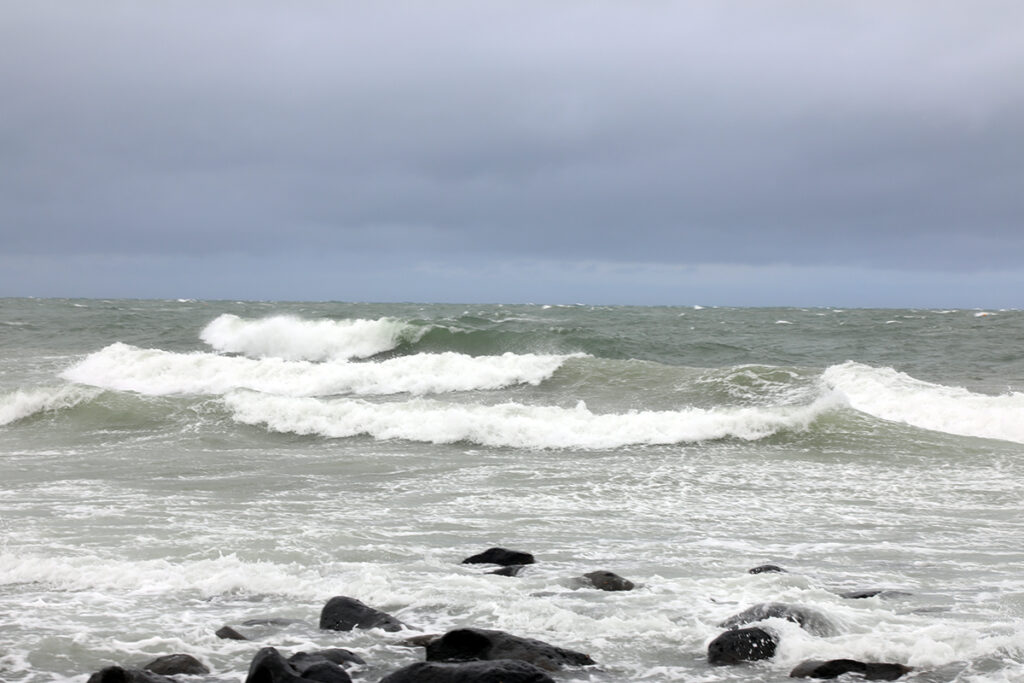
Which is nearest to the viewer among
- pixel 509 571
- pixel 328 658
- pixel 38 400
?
pixel 328 658

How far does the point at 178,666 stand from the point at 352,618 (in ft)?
3.91

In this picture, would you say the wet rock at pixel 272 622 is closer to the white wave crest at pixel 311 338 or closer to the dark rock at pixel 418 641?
the dark rock at pixel 418 641

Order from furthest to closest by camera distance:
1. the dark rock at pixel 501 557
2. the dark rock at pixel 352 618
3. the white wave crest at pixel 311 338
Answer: the white wave crest at pixel 311 338, the dark rock at pixel 501 557, the dark rock at pixel 352 618

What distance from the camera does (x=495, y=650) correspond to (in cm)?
519

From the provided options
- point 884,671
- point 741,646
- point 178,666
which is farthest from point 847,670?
point 178,666

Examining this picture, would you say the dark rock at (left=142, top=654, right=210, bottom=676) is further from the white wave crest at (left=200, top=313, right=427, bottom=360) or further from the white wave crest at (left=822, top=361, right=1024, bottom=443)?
the white wave crest at (left=200, top=313, right=427, bottom=360)

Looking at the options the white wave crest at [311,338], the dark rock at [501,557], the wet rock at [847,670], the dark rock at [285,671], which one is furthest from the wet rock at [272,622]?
the white wave crest at [311,338]

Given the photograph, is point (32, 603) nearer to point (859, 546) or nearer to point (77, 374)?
point (859, 546)

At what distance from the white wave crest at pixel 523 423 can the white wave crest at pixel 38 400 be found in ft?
11.3

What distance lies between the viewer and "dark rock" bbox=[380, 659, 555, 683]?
4605mm

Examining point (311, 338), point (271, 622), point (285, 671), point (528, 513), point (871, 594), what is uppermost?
point (311, 338)

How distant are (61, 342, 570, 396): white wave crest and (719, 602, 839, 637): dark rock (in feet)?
55.5

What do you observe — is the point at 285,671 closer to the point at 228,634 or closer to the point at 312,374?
the point at 228,634

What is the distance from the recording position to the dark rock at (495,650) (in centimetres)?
517
